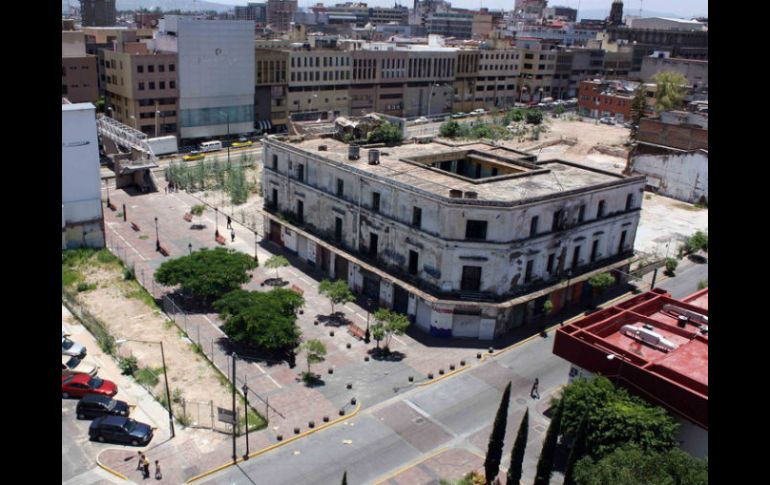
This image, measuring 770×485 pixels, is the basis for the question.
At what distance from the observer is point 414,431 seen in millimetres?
40312

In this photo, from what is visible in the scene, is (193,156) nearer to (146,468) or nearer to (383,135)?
(383,135)

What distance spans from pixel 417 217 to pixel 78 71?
8696 centimetres

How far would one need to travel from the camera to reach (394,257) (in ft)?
180

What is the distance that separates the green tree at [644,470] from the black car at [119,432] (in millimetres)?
24077

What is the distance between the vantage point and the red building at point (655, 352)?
35.4 meters

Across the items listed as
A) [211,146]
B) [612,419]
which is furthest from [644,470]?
[211,146]

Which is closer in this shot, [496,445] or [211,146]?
[496,445]

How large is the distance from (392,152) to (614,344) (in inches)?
1293

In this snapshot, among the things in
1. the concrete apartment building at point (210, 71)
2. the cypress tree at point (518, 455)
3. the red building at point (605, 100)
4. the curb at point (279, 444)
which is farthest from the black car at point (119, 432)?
the red building at point (605, 100)

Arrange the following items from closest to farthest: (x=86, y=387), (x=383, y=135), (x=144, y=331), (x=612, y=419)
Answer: (x=612, y=419) < (x=86, y=387) < (x=144, y=331) < (x=383, y=135)

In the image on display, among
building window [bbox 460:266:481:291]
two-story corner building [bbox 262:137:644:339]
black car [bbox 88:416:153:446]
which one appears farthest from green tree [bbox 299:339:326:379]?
building window [bbox 460:266:481:291]

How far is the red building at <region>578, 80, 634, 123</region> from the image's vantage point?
15088cm

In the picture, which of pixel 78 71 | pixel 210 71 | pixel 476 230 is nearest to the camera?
pixel 476 230

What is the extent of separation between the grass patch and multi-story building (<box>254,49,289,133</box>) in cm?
8620
